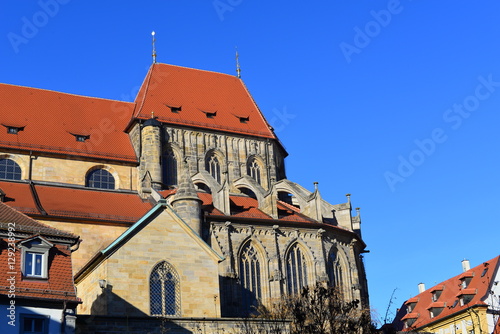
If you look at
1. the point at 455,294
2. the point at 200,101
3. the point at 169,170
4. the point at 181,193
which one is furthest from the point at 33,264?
the point at 455,294

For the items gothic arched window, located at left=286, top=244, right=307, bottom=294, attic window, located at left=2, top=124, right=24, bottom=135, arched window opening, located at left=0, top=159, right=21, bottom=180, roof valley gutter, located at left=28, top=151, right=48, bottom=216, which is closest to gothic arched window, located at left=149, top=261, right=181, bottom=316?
roof valley gutter, located at left=28, top=151, right=48, bottom=216

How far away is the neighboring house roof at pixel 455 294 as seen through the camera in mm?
40906

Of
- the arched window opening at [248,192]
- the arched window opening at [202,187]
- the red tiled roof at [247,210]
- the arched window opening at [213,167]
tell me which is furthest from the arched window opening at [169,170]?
the arched window opening at [248,192]

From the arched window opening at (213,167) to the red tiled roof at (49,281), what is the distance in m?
20.1

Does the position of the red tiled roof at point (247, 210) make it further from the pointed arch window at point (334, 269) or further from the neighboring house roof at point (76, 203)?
the neighboring house roof at point (76, 203)

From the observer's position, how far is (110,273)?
75.9ft

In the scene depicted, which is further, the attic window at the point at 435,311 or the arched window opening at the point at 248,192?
the attic window at the point at 435,311

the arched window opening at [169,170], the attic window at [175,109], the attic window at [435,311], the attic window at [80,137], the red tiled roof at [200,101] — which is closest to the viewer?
the arched window opening at [169,170]

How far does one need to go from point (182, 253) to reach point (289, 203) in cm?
1709

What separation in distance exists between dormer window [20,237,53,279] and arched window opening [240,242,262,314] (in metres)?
14.8

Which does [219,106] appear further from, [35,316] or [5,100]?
[35,316]

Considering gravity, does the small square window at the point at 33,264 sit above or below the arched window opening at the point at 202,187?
below

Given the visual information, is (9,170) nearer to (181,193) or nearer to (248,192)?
(181,193)

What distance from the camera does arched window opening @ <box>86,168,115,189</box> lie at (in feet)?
124
